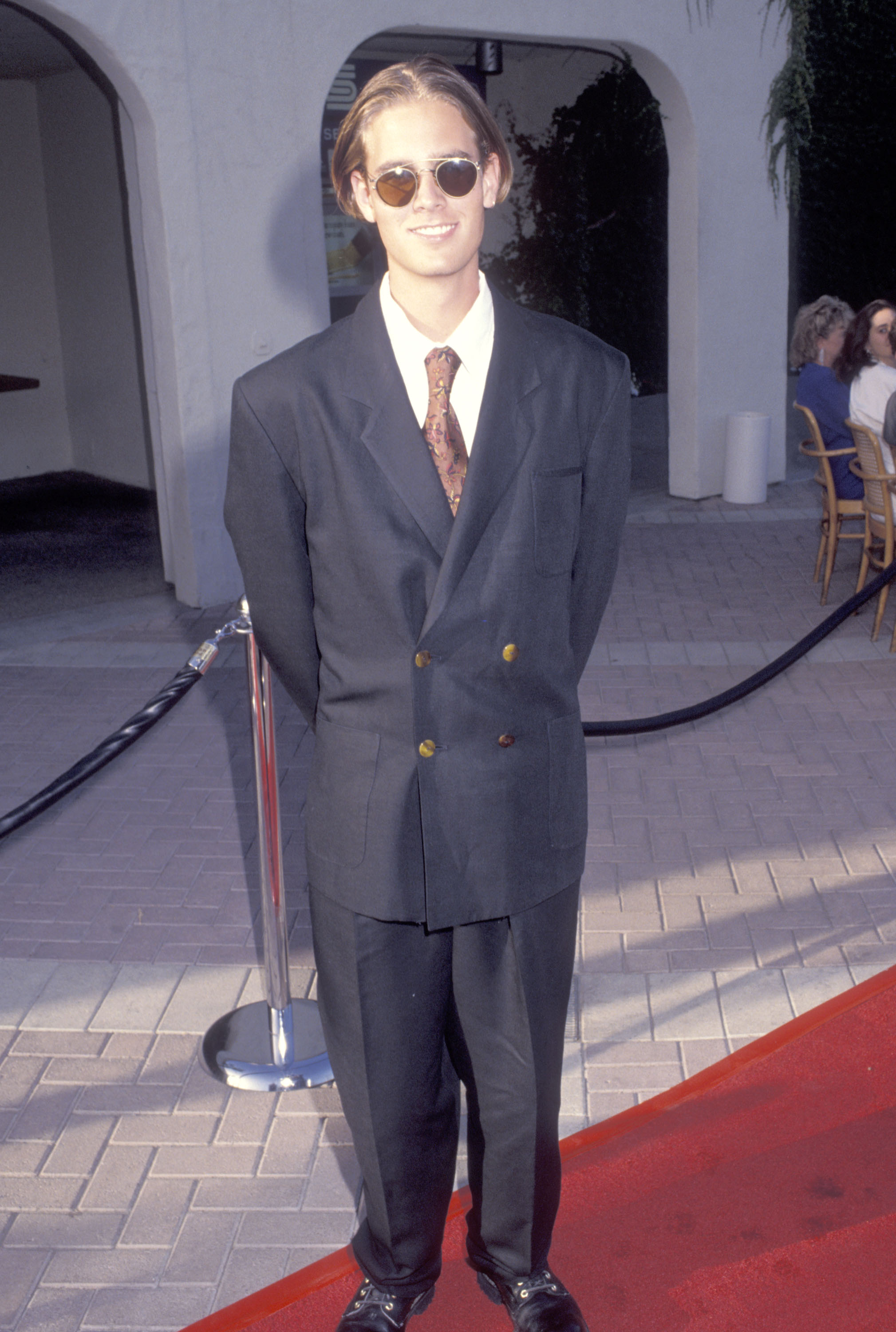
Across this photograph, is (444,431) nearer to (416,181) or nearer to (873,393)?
(416,181)

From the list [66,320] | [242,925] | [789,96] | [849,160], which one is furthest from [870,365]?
[849,160]

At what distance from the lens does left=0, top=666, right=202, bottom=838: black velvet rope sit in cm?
321

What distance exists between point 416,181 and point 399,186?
3 cm

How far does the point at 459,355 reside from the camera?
7.10 feet

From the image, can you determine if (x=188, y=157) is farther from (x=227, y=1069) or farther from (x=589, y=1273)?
(x=589, y=1273)

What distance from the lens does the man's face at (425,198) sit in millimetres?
2062

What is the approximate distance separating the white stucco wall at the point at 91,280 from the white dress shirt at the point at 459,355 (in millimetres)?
10263

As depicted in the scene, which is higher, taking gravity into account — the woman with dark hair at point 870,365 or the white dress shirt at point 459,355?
the white dress shirt at point 459,355

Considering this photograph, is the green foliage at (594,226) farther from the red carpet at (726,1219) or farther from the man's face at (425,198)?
the man's face at (425,198)

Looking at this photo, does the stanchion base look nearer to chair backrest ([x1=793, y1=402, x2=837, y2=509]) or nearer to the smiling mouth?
the smiling mouth

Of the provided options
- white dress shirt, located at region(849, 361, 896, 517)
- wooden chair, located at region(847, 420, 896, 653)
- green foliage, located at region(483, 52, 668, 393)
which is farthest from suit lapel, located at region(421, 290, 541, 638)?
green foliage, located at region(483, 52, 668, 393)

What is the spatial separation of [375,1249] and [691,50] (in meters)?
9.04

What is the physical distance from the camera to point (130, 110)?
7250 mm

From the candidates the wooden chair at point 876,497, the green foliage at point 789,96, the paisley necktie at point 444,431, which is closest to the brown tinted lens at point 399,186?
the paisley necktie at point 444,431
